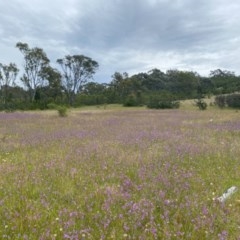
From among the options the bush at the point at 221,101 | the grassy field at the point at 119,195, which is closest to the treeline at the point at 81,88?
the bush at the point at 221,101

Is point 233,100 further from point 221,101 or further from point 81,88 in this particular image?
point 81,88

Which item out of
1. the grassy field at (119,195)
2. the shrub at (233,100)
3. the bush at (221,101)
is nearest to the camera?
the grassy field at (119,195)

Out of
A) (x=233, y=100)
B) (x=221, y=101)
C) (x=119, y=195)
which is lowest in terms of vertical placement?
(x=119, y=195)

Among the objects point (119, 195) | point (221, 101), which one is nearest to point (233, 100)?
point (221, 101)

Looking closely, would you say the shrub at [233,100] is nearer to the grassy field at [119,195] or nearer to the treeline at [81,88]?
the treeline at [81,88]

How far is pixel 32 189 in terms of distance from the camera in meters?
5.52

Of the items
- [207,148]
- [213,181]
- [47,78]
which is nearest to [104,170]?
[213,181]

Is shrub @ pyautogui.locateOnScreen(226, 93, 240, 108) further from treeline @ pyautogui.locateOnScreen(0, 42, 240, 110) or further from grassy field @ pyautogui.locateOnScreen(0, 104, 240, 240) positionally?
grassy field @ pyautogui.locateOnScreen(0, 104, 240, 240)

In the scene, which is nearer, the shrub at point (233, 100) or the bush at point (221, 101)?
the shrub at point (233, 100)

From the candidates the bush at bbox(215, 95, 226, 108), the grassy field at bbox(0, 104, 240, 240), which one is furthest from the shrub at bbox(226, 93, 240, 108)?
the grassy field at bbox(0, 104, 240, 240)

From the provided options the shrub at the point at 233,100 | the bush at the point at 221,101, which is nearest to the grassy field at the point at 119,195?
the shrub at the point at 233,100

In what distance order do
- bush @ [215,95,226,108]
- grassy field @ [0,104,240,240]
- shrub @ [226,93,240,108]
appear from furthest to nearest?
bush @ [215,95,226,108]
shrub @ [226,93,240,108]
grassy field @ [0,104,240,240]

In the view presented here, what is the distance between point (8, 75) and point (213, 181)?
7320 centimetres

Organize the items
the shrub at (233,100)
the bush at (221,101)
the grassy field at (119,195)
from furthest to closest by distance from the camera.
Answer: the bush at (221,101) < the shrub at (233,100) < the grassy field at (119,195)
